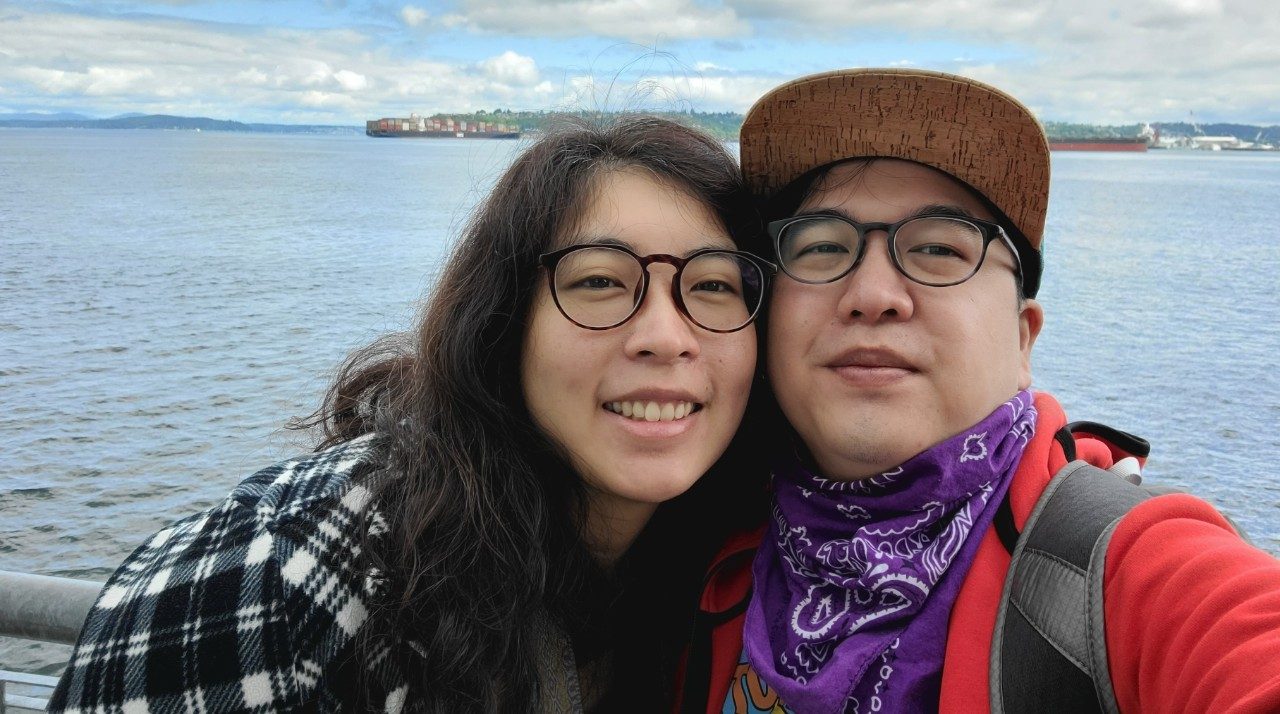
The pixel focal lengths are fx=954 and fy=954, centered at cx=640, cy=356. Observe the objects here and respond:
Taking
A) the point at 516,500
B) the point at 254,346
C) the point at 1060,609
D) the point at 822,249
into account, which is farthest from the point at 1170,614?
the point at 254,346

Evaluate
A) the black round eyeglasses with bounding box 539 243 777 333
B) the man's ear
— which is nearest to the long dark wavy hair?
the black round eyeglasses with bounding box 539 243 777 333

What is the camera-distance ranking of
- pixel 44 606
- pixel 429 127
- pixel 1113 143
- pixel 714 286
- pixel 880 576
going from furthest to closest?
pixel 429 127
pixel 1113 143
pixel 714 286
pixel 44 606
pixel 880 576

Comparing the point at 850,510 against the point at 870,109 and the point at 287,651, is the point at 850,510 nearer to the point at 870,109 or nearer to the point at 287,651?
the point at 870,109

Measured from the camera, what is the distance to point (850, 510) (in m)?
2.50

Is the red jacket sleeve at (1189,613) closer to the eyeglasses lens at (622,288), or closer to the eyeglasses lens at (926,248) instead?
the eyeglasses lens at (926,248)

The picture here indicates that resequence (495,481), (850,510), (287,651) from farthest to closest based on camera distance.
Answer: (495,481) < (850,510) < (287,651)

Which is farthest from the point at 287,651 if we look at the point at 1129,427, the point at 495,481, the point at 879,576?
the point at 1129,427

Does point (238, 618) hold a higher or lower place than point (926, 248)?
lower

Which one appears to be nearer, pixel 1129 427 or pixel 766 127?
pixel 766 127

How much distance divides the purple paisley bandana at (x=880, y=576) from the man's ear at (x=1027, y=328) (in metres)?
0.13

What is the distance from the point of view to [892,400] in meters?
2.45

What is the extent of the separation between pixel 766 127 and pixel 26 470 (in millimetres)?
14292

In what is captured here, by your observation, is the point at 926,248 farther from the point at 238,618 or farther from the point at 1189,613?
the point at 238,618

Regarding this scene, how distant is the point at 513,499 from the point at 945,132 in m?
1.54
